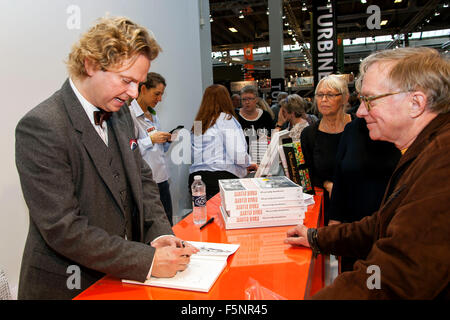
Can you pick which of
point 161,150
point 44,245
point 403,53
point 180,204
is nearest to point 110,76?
point 44,245

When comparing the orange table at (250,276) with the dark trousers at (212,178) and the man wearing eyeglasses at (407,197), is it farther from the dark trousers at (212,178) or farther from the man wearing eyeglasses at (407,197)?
the dark trousers at (212,178)

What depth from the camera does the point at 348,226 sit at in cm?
150

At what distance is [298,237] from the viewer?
5.32 ft

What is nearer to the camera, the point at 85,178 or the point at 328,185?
the point at 85,178

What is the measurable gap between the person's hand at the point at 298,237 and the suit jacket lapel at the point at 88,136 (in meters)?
0.83

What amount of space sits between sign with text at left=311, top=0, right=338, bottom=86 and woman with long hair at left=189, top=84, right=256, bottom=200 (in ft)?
11.7

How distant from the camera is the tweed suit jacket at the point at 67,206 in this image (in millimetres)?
1131

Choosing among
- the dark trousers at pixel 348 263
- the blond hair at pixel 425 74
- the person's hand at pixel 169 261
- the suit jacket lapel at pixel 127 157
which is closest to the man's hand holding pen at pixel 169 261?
the person's hand at pixel 169 261

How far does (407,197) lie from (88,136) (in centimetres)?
109

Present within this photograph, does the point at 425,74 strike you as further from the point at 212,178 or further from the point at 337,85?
the point at 212,178

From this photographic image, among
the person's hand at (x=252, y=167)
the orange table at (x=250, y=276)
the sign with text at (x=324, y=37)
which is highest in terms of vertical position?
the sign with text at (x=324, y=37)

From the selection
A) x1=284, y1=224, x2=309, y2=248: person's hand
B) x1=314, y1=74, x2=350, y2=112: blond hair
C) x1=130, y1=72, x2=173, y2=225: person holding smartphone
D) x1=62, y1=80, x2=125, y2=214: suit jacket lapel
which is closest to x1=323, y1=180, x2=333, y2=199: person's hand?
x1=314, y1=74, x2=350, y2=112: blond hair

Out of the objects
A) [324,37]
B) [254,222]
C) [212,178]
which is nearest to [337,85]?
[212,178]
